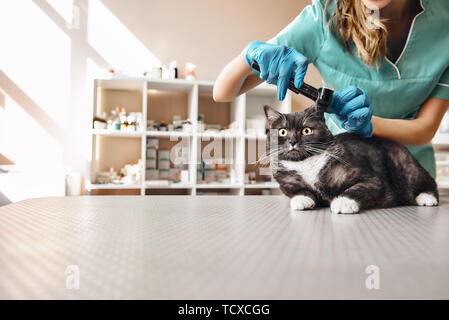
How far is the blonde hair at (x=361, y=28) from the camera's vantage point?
754 millimetres

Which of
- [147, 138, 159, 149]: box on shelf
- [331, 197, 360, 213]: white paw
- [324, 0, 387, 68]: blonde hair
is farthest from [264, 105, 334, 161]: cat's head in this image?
[147, 138, 159, 149]: box on shelf

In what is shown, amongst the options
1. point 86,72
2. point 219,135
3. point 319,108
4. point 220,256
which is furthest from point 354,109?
point 86,72

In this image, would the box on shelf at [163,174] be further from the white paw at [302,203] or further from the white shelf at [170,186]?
the white paw at [302,203]

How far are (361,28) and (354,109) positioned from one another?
9.7 inches

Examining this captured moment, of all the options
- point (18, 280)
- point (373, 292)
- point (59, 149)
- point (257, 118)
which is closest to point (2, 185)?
point (59, 149)

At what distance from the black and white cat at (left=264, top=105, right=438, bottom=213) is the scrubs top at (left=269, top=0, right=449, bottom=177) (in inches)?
6.9

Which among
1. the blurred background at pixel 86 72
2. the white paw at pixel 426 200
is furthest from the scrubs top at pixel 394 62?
the blurred background at pixel 86 72

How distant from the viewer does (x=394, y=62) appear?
812mm

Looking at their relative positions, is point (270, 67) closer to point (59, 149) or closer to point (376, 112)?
point (376, 112)

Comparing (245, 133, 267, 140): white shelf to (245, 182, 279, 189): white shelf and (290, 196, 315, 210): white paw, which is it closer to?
(245, 182, 279, 189): white shelf

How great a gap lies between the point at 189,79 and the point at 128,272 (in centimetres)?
227

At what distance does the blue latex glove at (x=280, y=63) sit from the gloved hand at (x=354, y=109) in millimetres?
97

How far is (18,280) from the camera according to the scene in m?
0.24

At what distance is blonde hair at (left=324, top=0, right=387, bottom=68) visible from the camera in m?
0.75
